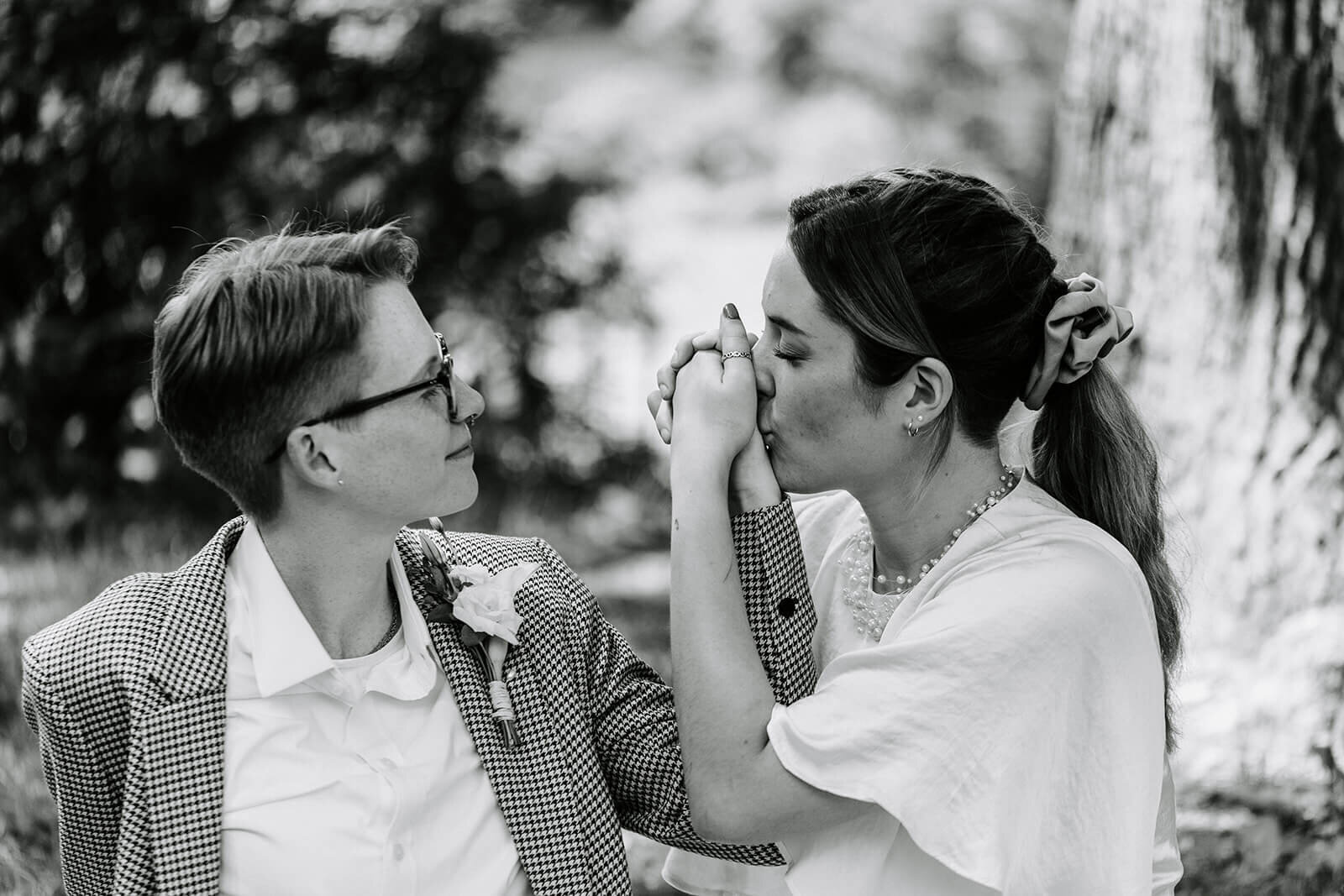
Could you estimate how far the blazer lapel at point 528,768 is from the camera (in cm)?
211

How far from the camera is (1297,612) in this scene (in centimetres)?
376

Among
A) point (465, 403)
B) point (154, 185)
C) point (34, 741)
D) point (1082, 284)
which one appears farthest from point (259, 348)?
point (154, 185)

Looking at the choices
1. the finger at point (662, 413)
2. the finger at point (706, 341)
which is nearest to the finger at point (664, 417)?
the finger at point (662, 413)

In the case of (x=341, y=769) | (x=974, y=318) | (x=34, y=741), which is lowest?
(x=34, y=741)

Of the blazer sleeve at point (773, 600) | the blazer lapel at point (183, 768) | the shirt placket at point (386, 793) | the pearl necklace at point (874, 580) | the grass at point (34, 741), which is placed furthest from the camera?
the grass at point (34, 741)

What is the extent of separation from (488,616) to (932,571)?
75 cm

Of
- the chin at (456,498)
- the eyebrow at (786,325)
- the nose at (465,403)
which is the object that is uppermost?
the eyebrow at (786,325)

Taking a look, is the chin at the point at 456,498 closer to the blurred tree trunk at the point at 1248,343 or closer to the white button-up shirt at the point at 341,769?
the white button-up shirt at the point at 341,769

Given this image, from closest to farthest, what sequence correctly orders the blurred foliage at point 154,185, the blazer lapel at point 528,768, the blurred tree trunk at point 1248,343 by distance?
1. the blazer lapel at point 528,768
2. the blurred tree trunk at point 1248,343
3. the blurred foliage at point 154,185

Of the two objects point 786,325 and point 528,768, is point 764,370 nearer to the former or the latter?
point 786,325

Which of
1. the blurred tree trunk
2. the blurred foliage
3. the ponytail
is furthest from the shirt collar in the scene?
the blurred foliage

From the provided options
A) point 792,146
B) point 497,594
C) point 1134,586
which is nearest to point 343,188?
point 792,146

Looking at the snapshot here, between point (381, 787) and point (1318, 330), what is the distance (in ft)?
10.2

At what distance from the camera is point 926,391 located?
2.23 meters
